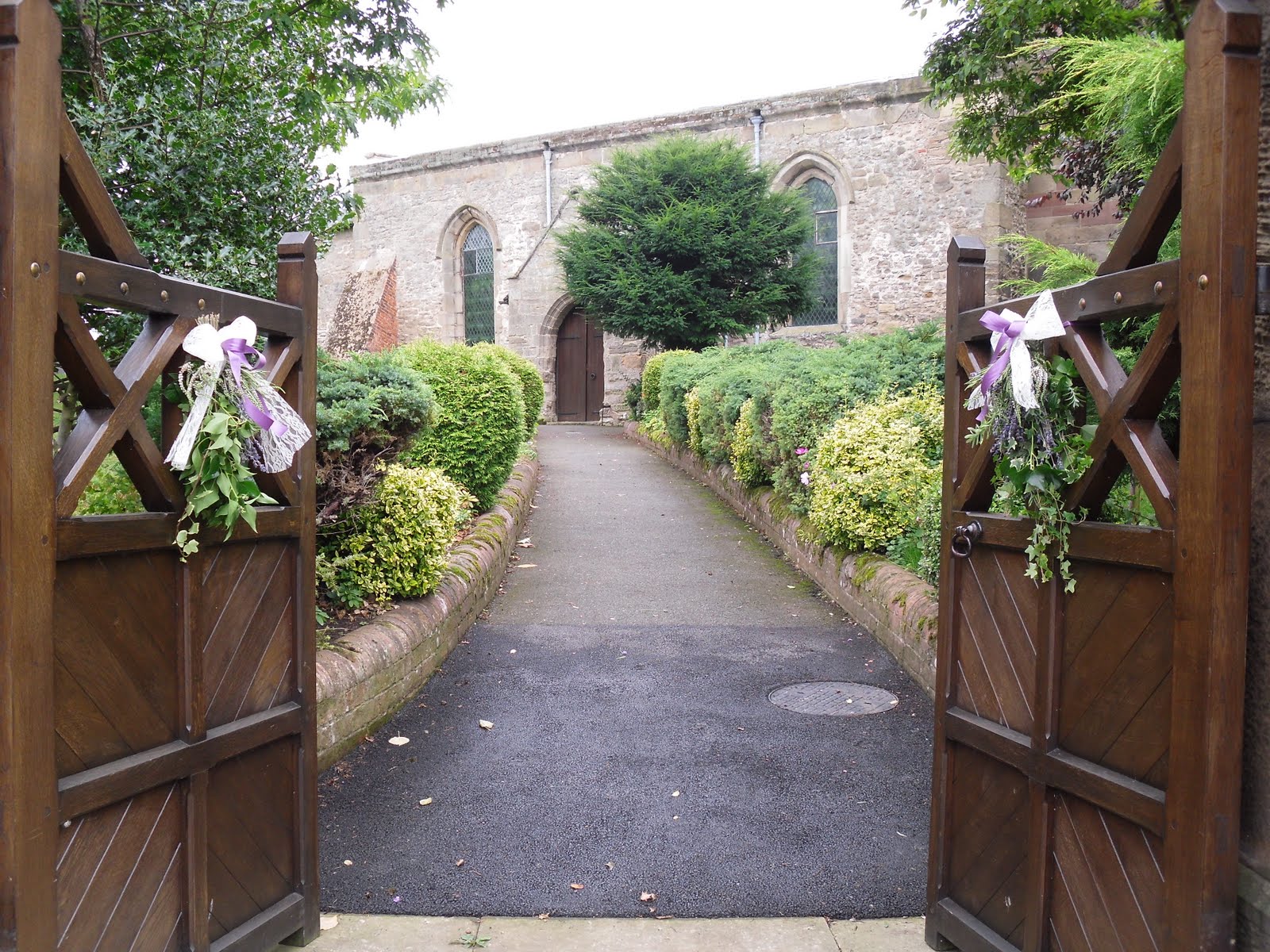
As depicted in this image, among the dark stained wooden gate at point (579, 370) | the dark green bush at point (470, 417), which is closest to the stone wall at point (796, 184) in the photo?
the dark stained wooden gate at point (579, 370)

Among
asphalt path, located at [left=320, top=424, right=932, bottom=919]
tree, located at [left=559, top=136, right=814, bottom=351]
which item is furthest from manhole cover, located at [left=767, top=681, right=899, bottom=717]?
tree, located at [left=559, top=136, right=814, bottom=351]

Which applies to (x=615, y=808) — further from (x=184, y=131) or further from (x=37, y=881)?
(x=184, y=131)

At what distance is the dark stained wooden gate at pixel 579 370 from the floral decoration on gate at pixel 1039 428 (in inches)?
870

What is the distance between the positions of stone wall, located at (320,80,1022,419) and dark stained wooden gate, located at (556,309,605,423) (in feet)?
1.55

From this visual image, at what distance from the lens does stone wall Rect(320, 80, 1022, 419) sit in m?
20.3

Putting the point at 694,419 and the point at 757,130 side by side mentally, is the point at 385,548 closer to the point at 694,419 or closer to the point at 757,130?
the point at 694,419

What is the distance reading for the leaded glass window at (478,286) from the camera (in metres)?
27.3

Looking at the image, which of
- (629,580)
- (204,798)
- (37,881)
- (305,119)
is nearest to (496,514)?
(629,580)

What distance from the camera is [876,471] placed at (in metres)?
7.35

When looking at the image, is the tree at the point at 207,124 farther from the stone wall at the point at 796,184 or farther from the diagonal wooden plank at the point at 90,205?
the stone wall at the point at 796,184

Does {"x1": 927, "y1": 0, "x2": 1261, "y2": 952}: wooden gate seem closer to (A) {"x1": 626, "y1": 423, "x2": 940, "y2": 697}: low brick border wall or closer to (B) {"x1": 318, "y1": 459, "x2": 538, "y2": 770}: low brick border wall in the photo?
(A) {"x1": 626, "y1": 423, "x2": 940, "y2": 697}: low brick border wall

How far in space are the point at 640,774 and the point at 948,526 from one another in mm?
2150

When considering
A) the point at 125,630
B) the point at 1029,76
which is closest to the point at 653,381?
the point at 1029,76

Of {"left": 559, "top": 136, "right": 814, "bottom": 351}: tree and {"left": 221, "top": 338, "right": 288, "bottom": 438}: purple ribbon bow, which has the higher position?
{"left": 559, "top": 136, "right": 814, "bottom": 351}: tree
